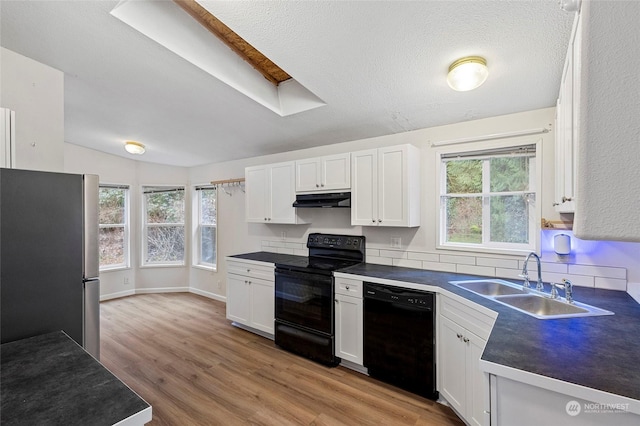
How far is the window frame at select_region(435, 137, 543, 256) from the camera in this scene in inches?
91.8

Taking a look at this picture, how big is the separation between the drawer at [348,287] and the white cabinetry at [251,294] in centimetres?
88

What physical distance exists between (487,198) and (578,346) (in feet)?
5.61

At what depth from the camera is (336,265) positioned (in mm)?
3033

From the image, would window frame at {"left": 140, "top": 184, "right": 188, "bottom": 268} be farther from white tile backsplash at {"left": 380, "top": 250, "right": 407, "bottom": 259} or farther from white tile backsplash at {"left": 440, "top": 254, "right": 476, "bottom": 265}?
white tile backsplash at {"left": 440, "top": 254, "right": 476, "bottom": 265}

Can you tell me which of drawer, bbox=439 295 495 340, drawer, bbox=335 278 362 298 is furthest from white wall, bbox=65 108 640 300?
drawer, bbox=439 295 495 340

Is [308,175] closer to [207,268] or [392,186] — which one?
[392,186]

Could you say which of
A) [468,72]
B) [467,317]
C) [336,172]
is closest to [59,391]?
[467,317]

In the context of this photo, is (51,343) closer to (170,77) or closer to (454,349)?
(170,77)

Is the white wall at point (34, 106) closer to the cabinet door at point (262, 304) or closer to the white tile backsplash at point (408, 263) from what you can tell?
the cabinet door at point (262, 304)

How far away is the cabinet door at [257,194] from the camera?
3.74m

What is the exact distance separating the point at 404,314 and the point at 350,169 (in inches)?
59.5

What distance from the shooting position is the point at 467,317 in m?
1.87

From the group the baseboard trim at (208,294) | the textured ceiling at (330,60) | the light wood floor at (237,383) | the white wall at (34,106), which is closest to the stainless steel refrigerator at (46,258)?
the white wall at (34,106)

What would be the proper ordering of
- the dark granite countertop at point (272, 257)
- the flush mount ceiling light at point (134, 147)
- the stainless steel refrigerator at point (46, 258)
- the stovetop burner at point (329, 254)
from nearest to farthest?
the stainless steel refrigerator at point (46, 258) < the stovetop burner at point (329, 254) < the dark granite countertop at point (272, 257) < the flush mount ceiling light at point (134, 147)
